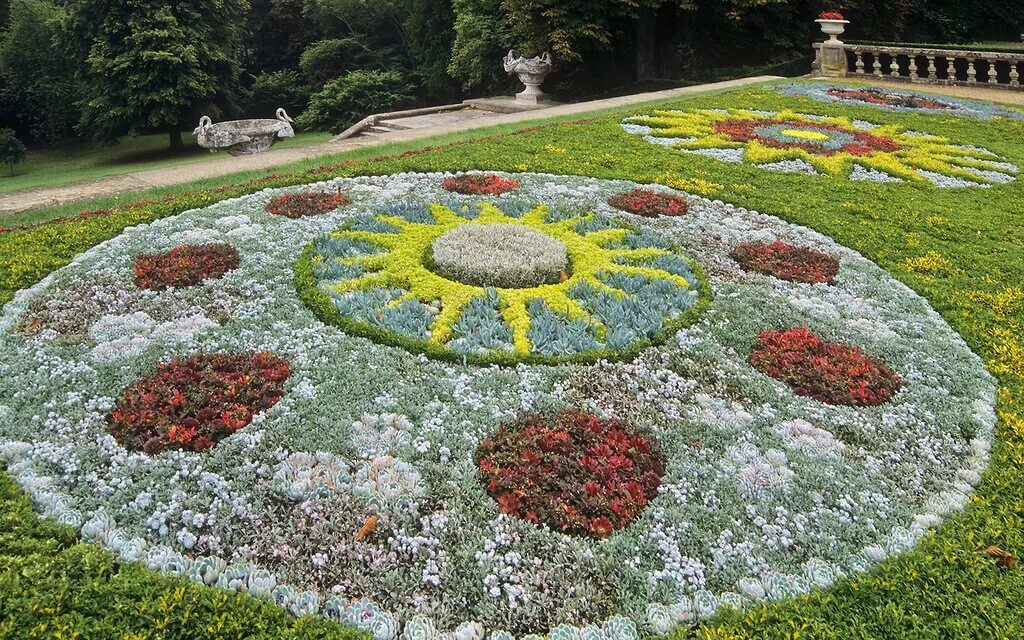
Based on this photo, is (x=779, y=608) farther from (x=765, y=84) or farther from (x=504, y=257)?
(x=765, y=84)

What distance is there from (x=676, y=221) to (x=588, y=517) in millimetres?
4545

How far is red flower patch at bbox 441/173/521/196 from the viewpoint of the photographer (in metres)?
7.70

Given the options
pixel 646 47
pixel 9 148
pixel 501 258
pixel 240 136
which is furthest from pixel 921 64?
pixel 9 148

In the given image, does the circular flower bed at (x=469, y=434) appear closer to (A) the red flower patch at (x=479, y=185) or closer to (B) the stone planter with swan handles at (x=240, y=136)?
(A) the red flower patch at (x=479, y=185)

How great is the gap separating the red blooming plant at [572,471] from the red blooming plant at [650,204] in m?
3.92

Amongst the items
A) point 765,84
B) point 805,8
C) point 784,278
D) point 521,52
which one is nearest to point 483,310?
point 784,278

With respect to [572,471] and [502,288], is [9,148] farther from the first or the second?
[572,471]

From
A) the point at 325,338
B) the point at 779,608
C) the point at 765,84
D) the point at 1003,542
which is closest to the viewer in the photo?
the point at 779,608

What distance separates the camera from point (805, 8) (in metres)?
24.5

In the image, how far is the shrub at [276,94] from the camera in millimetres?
30891

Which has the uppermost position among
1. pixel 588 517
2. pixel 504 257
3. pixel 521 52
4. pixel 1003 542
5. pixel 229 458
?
pixel 521 52

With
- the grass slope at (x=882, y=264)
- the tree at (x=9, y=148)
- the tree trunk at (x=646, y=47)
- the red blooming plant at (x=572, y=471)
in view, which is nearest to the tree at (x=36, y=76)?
the tree at (x=9, y=148)

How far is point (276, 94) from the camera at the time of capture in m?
31.5

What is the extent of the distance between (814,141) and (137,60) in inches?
866
